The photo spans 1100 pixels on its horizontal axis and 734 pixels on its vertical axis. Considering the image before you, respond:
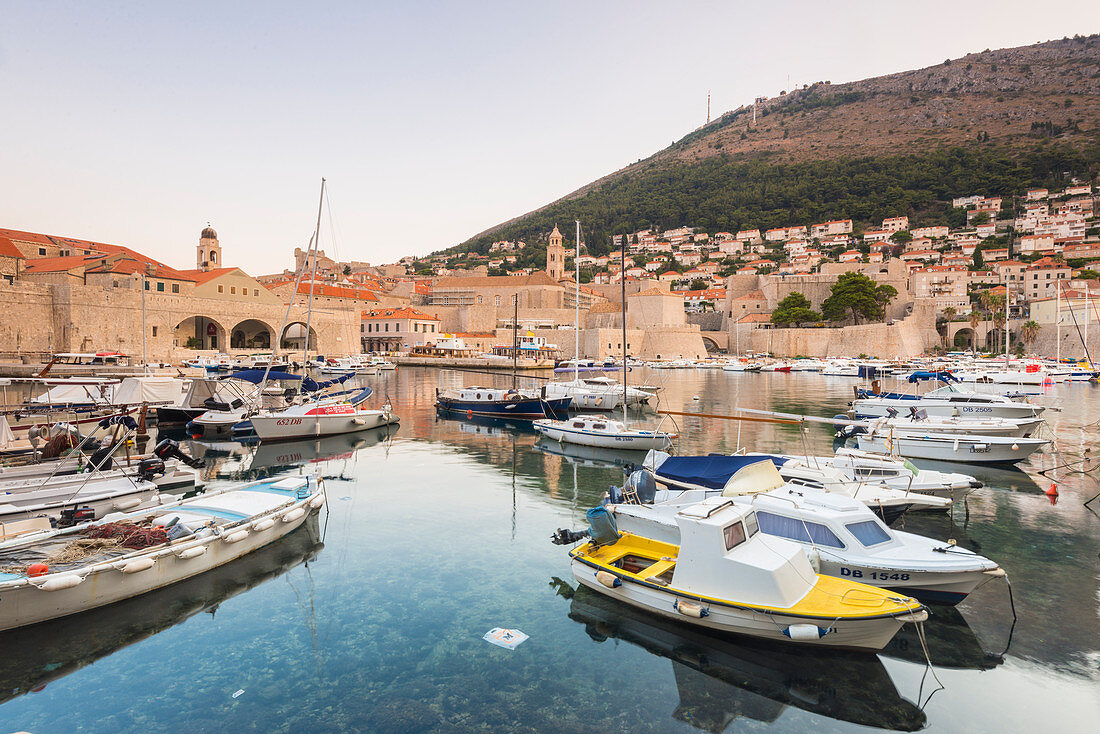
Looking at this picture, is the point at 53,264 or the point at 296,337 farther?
the point at 296,337

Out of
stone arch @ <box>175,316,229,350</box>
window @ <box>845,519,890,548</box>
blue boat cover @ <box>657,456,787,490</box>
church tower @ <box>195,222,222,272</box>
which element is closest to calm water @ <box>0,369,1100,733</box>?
window @ <box>845,519,890,548</box>

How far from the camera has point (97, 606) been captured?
554 centimetres

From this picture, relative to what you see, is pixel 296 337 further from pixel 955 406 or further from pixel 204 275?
pixel 955 406

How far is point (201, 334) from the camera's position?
4112 centimetres

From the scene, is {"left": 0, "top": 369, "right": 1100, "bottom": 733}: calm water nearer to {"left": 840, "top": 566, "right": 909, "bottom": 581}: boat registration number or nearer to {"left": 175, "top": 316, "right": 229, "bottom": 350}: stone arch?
{"left": 840, "top": 566, "right": 909, "bottom": 581}: boat registration number

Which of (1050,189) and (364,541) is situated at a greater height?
(1050,189)

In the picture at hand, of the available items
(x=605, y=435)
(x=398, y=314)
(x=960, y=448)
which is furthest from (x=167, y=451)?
(x=398, y=314)

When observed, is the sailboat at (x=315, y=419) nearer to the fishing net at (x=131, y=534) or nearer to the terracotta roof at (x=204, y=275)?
the fishing net at (x=131, y=534)

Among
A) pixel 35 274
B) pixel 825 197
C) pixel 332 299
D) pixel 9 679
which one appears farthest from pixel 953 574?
pixel 825 197

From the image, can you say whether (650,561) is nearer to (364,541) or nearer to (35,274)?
(364,541)

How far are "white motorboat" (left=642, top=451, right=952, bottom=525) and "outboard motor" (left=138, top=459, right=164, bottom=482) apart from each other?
8402mm

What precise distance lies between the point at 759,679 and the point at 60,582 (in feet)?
21.0

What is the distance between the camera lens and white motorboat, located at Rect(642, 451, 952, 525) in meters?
6.95

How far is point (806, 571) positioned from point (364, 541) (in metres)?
5.92
